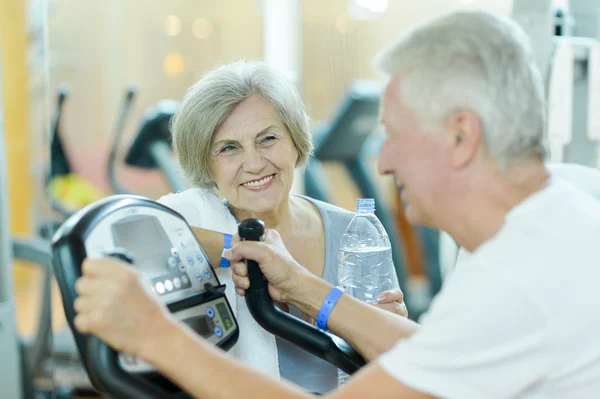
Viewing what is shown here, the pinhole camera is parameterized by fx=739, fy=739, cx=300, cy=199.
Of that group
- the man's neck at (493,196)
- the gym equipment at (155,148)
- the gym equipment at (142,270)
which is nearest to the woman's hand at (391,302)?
the gym equipment at (142,270)

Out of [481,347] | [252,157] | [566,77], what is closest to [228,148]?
[252,157]

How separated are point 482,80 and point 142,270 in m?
0.60

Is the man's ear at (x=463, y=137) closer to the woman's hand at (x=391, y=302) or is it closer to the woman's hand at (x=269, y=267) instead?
the woman's hand at (x=269, y=267)

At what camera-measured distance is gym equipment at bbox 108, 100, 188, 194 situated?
416cm

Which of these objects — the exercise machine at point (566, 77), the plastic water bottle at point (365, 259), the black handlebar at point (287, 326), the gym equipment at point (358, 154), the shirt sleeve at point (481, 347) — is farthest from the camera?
the gym equipment at point (358, 154)

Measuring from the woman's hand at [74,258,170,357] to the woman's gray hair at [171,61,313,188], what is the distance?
762 mm

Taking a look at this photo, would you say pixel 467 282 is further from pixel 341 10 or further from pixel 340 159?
pixel 341 10

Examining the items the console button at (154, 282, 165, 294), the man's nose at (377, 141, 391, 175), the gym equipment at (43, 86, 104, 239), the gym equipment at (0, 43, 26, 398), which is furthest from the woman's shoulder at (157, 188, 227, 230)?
the gym equipment at (43, 86, 104, 239)

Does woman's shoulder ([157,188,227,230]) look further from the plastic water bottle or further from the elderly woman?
the plastic water bottle

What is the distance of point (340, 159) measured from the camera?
500 cm

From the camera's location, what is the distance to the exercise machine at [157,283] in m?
1.05

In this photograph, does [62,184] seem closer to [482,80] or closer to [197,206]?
[197,206]

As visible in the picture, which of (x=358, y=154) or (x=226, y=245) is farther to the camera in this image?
(x=358, y=154)

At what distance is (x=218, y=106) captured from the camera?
5.67 feet
